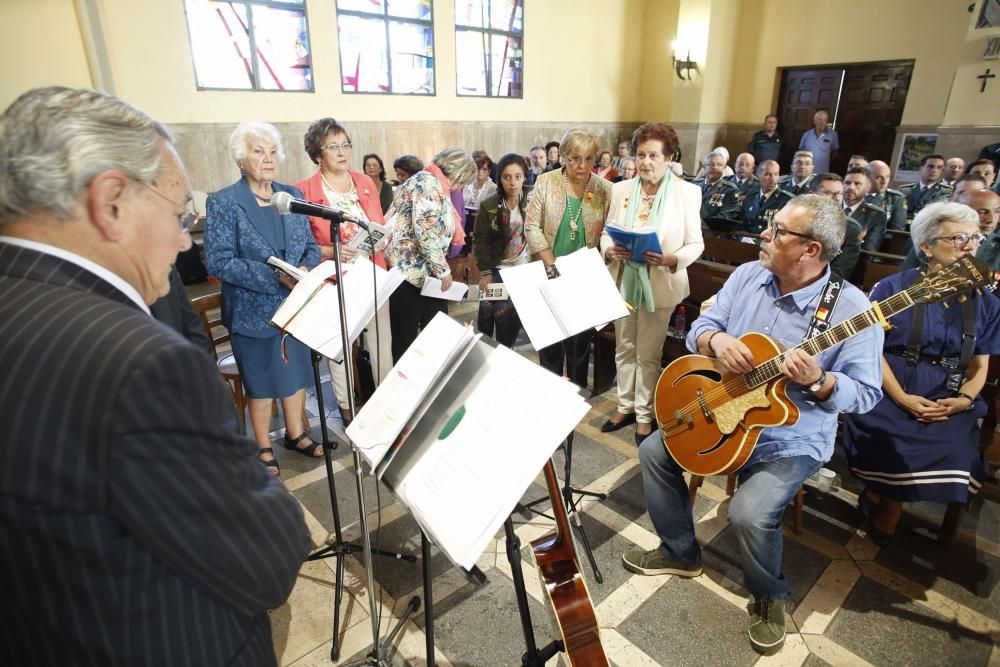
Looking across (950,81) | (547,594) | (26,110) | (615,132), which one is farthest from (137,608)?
(615,132)

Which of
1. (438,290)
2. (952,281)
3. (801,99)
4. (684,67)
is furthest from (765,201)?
(684,67)

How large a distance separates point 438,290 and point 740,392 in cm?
171

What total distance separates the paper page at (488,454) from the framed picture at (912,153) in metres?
9.99

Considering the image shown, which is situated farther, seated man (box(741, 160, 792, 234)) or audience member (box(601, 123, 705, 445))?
seated man (box(741, 160, 792, 234))

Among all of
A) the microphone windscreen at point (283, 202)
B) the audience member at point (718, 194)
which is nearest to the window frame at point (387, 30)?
the audience member at point (718, 194)

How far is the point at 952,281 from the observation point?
165 centimetres

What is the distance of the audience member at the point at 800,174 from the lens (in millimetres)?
5656

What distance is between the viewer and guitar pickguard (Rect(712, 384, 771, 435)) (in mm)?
1843

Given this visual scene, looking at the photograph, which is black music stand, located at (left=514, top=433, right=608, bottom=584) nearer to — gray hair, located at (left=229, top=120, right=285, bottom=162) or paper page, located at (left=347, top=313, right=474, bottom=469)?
paper page, located at (left=347, top=313, right=474, bottom=469)

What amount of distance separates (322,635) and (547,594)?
3.21ft

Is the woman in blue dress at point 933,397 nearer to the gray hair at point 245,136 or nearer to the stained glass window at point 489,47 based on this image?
the gray hair at point 245,136

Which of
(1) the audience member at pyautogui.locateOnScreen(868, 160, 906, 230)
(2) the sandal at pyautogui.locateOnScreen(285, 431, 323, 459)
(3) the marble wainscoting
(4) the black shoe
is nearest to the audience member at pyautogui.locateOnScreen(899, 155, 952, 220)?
(1) the audience member at pyautogui.locateOnScreen(868, 160, 906, 230)

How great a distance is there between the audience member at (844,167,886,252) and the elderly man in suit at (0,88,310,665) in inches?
196

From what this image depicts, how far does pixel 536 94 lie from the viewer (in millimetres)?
9742
